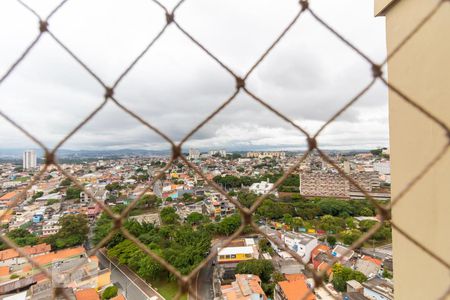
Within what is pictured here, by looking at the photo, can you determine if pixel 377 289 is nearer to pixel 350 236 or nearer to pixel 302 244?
pixel 302 244

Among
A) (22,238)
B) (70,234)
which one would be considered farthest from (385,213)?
(22,238)

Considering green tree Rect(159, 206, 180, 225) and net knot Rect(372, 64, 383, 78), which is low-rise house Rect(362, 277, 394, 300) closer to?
net knot Rect(372, 64, 383, 78)

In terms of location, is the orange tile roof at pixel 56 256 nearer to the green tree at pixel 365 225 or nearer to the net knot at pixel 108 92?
the net knot at pixel 108 92

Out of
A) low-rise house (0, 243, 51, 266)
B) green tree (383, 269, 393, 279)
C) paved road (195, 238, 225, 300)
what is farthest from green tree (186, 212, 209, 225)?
green tree (383, 269, 393, 279)

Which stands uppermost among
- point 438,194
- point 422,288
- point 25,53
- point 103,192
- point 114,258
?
point 25,53

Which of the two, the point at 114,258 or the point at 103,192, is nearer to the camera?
the point at 114,258

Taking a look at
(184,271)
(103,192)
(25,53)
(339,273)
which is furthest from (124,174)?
(25,53)

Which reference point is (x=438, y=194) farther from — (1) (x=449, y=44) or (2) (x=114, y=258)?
(2) (x=114, y=258)
